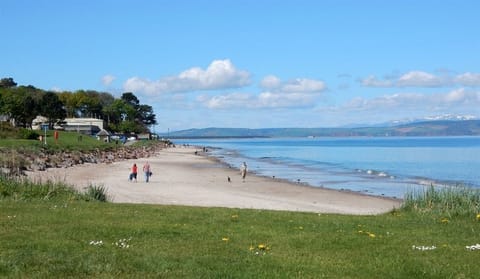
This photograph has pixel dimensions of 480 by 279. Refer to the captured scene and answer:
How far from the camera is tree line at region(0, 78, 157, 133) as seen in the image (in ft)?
398

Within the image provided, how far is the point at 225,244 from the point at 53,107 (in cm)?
13227

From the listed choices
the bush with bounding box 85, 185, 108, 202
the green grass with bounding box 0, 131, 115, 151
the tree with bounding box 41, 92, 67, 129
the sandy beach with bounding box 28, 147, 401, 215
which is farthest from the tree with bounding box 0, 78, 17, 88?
the bush with bounding box 85, 185, 108, 202

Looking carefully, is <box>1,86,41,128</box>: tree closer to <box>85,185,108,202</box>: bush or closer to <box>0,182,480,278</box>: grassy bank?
<box>85,185,108,202</box>: bush

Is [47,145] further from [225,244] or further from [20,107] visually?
[225,244]

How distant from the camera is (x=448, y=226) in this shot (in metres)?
14.1

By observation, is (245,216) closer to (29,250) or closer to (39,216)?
(39,216)

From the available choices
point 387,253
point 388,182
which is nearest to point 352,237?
point 387,253

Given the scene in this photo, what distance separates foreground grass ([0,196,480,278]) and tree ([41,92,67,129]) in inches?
4837

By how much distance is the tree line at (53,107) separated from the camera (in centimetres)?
12127

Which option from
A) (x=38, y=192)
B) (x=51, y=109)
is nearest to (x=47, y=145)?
(x=38, y=192)

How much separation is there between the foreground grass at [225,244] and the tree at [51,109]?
122856 mm

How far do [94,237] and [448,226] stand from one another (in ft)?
24.7

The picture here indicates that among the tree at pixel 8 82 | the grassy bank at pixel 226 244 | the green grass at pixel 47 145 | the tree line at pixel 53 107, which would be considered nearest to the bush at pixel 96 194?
the grassy bank at pixel 226 244

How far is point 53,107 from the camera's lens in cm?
13738
